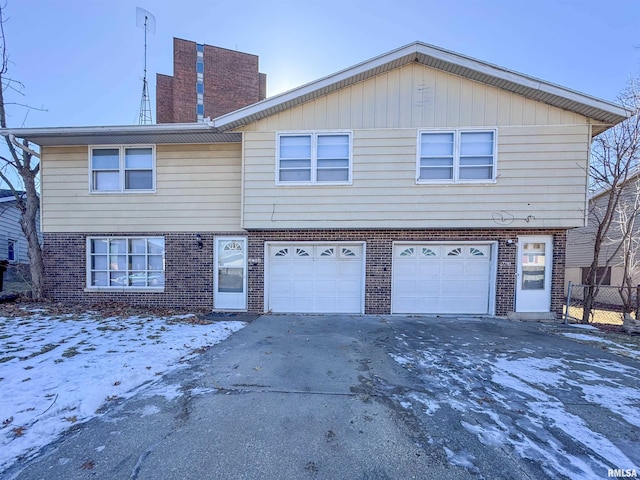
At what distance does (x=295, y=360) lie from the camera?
4312mm

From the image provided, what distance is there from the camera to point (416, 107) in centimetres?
708

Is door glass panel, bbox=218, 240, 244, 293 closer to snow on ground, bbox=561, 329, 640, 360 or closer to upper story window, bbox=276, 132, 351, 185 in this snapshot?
upper story window, bbox=276, 132, 351, 185

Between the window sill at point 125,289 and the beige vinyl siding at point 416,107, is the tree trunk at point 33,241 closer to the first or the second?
the window sill at point 125,289

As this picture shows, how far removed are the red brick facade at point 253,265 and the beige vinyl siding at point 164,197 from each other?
39 centimetres

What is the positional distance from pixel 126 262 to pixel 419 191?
28.8 ft

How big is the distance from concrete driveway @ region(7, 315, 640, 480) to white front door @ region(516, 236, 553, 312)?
2.60m

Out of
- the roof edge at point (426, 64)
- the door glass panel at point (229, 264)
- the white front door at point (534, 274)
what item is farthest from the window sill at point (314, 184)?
the white front door at point (534, 274)

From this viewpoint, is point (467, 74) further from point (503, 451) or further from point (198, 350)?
point (198, 350)

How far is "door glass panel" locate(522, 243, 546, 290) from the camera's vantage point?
7305 millimetres

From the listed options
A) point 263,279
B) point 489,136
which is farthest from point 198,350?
point 489,136

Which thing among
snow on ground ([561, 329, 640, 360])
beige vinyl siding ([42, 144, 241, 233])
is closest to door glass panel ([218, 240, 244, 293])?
beige vinyl siding ([42, 144, 241, 233])

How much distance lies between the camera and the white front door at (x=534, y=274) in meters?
7.27

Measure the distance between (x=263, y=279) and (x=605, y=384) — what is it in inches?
269

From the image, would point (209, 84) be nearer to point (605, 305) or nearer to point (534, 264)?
point (534, 264)
